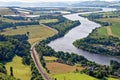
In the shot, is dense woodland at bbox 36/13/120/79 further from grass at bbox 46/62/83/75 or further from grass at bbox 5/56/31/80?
grass at bbox 5/56/31/80

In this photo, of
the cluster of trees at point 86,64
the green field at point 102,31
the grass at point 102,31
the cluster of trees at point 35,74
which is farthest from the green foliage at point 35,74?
the grass at point 102,31

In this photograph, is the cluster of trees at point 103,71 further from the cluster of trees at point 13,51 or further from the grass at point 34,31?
the grass at point 34,31

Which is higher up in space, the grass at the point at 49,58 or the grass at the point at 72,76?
the grass at the point at 72,76

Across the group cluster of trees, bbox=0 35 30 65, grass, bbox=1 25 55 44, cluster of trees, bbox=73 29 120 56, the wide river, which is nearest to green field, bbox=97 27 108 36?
cluster of trees, bbox=73 29 120 56

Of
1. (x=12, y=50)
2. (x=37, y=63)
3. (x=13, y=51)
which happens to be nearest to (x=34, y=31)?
(x=13, y=51)

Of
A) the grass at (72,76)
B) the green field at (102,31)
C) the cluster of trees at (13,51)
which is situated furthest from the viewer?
the green field at (102,31)

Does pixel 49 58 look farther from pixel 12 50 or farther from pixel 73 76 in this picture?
pixel 73 76
